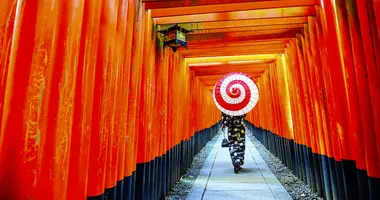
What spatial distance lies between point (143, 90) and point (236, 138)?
146 inches

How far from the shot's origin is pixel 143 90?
307 centimetres

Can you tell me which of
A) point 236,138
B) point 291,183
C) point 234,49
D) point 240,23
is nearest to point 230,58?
point 234,49

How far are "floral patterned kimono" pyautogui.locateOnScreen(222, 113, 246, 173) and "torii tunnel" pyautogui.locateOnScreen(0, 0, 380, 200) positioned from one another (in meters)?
1.27

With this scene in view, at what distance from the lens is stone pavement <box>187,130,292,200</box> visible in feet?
13.6

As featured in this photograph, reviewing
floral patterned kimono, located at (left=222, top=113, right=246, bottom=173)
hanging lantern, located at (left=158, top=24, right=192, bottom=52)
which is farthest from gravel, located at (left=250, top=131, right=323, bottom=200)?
hanging lantern, located at (left=158, top=24, right=192, bottom=52)

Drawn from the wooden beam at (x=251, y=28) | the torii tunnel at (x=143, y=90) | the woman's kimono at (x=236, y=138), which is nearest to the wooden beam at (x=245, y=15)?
the torii tunnel at (x=143, y=90)

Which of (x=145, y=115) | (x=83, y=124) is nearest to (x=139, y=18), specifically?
(x=145, y=115)

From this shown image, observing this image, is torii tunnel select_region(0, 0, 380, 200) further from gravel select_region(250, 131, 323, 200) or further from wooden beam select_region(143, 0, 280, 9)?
gravel select_region(250, 131, 323, 200)

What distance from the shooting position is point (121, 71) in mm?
2299

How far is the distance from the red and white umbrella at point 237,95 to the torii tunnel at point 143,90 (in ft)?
2.97

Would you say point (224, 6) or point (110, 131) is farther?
point (224, 6)

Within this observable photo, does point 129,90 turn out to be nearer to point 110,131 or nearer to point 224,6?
point 110,131

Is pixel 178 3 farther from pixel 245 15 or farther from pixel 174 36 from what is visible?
pixel 245 15

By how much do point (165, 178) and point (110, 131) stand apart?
234cm
